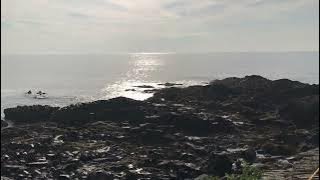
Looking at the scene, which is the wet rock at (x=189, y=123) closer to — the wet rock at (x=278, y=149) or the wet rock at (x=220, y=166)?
the wet rock at (x=278, y=149)

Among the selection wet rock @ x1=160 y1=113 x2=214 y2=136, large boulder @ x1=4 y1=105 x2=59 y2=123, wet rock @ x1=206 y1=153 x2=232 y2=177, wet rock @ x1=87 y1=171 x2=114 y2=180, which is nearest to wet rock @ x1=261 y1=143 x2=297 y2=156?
wet rock @ x1=206 y1=153 x2=232 y2=177

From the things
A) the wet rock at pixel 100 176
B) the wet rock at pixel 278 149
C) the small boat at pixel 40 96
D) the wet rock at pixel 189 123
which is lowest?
the wet rock at pixel 100 176

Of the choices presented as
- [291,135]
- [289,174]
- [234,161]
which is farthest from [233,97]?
[289,174]

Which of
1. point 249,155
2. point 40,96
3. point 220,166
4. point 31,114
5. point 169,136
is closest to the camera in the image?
point 220,166

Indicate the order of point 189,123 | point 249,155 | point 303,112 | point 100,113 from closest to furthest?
point 249,155
point 189,123
point 303,112
point 100,113

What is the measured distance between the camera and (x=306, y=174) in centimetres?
4400

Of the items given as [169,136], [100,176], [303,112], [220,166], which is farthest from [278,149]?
[100,176]

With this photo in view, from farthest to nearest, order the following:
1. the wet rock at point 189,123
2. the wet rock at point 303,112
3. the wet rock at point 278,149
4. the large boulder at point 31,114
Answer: the large boulder at point 31,114, the wet rock at point 303,112, the wet rock at point 189,123, the wet rock at point 278,149

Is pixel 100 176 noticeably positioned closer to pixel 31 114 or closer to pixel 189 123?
pixel 189 123

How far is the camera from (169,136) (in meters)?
63.4

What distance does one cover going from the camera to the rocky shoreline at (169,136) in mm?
49781

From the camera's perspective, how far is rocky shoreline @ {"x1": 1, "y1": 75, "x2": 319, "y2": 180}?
49.8m

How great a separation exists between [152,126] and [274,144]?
673 inches

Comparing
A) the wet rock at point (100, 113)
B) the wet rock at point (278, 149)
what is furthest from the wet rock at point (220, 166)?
the wet rock at point (100, 113)
